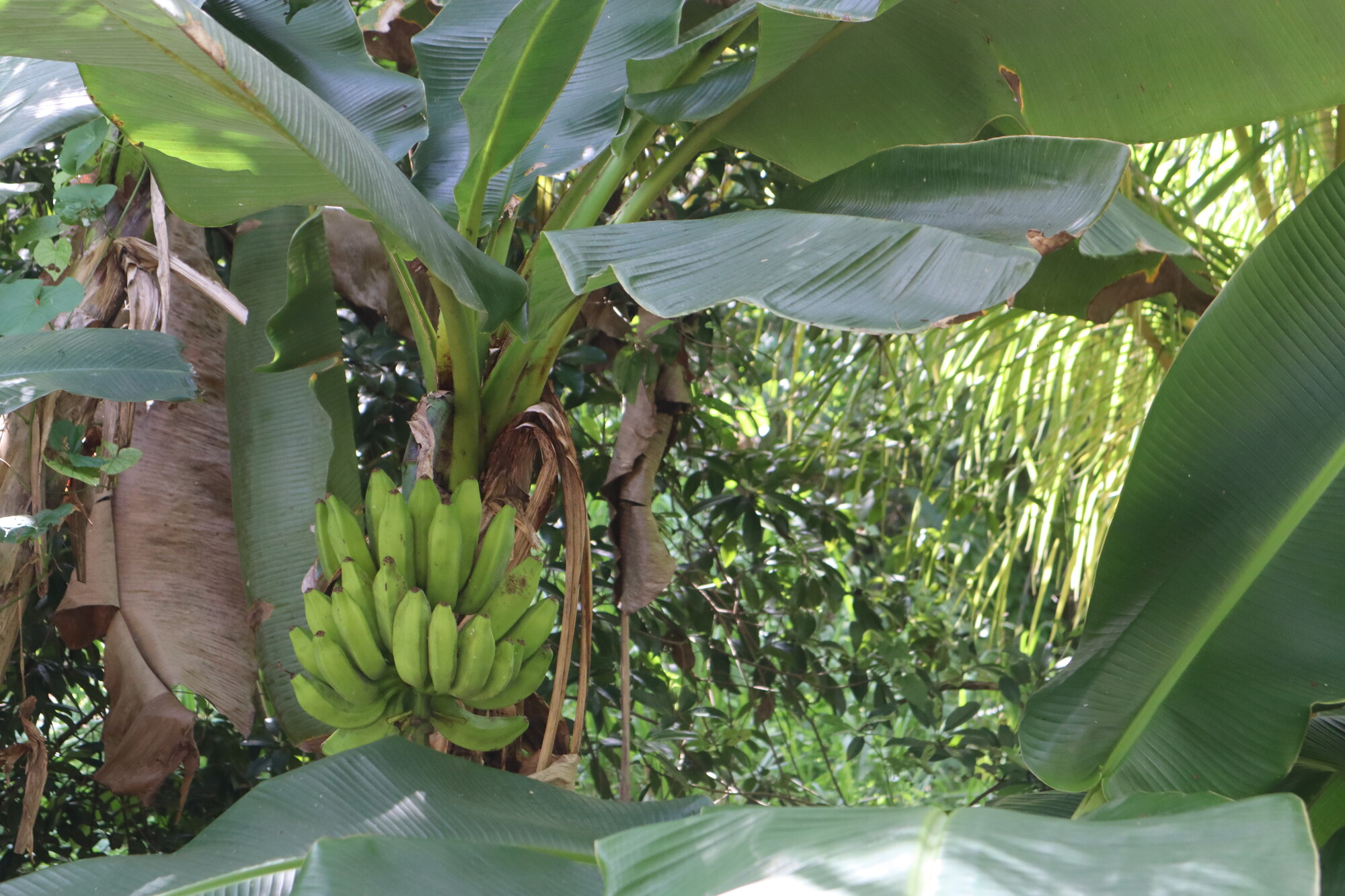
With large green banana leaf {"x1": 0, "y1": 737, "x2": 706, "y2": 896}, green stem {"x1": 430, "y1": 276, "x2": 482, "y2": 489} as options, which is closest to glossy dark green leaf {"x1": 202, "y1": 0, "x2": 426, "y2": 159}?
green stem {"x1": 430, "y1": 276, "x2": 482, "y2": 489}

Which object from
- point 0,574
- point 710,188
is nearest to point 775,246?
point 0,574

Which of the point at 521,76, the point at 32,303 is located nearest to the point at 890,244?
the point at 521,76

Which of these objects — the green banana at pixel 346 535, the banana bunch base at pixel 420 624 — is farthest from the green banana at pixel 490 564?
the green banana at pixel 346 535

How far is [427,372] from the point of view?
1.08 m

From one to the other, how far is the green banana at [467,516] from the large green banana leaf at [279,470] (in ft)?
0.71

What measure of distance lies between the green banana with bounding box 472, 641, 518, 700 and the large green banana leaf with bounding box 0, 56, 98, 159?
0.71 meters

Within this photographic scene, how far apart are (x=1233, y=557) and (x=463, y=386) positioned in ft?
2.46

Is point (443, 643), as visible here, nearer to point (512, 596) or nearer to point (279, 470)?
point (512, 596)

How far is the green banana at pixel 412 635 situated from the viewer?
91cm

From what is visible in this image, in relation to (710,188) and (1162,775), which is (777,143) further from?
(1162,775)

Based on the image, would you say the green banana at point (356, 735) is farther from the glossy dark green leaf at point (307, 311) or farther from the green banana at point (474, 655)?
the glossy dark green leaf at point (307, 311)

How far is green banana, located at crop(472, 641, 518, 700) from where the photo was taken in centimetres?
97

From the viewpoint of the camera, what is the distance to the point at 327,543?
38.8 inches

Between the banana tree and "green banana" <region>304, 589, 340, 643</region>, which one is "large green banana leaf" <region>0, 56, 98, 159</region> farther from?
"green banana" <region>304, 589, 340, 643</region>
